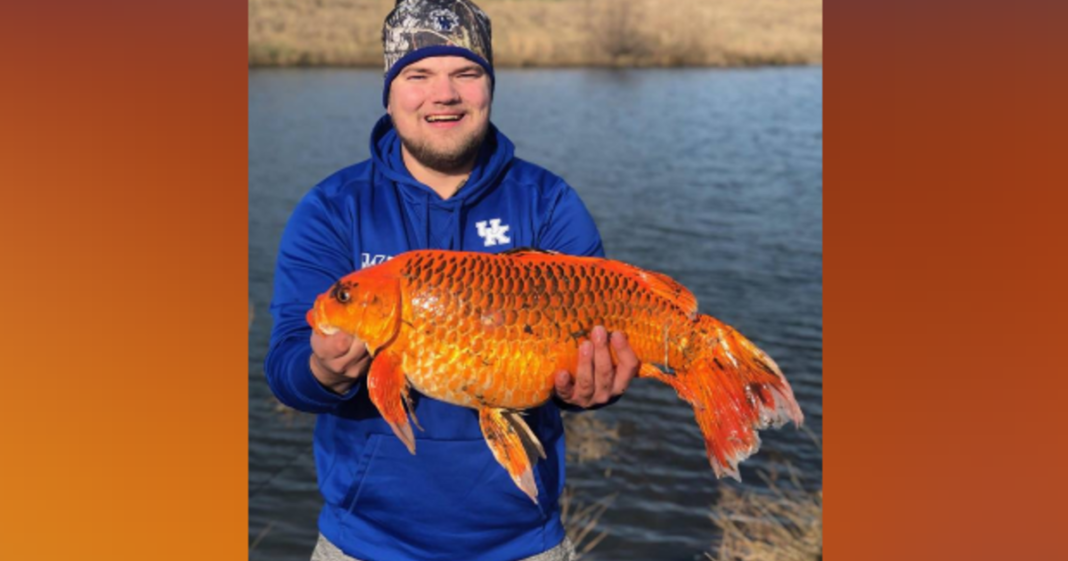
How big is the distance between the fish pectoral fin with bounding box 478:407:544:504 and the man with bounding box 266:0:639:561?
0.66 ft

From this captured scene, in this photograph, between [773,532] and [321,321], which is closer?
[321,321]

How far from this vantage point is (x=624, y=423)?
948 cm

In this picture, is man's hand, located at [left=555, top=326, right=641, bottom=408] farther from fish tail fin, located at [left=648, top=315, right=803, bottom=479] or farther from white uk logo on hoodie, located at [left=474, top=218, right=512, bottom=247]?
white uk logo on hoodie, located at [left=474, top=218, right=512, bottom=247]

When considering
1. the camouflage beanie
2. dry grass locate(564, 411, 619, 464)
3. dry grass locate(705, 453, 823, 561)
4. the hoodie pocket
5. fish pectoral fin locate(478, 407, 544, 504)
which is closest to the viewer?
fish pectoral fin locate(478, 407, 544, 504)

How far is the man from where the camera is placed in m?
3.16

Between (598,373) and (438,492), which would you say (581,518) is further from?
(598,373)

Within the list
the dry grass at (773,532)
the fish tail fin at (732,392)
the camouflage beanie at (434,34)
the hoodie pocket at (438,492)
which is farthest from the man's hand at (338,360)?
the dry grass at (773,532)

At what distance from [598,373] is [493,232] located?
603mm

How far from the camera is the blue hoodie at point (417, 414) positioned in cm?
315

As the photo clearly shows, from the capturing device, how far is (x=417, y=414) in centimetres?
316

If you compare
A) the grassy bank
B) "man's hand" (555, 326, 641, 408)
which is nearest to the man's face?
"man's hand" (555, 326, 641, 408)

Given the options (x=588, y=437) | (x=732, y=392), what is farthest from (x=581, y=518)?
(x=732, y=392)

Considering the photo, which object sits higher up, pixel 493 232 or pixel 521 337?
pixel 493 232
